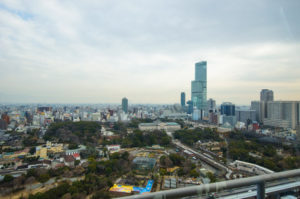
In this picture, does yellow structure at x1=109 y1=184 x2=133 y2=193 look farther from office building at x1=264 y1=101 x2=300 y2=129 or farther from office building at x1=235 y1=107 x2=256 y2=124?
office building at x1=235 y1=107 x2=256 y2=124

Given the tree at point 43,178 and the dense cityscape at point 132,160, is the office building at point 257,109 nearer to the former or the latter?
the dense cityscape at point 132,160

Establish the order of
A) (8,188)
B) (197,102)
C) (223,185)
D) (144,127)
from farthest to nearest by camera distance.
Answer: (197,102)
(144,127)
(8,188)
(223,185)

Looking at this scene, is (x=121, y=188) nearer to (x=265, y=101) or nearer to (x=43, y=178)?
(x=43, y=178)

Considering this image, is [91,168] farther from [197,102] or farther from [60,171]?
[197,102]

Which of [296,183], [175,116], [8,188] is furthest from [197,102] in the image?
[296,183]

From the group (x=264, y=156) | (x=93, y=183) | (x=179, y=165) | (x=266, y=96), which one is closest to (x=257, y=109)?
(x=266, y=96)

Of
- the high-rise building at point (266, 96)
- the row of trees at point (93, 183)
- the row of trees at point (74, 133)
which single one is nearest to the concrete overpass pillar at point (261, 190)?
the row of trees at point (93, 183)
